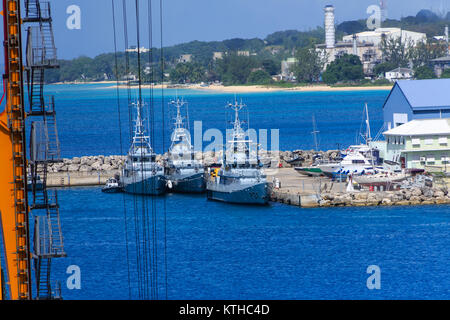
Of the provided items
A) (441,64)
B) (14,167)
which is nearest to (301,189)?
(14,167)

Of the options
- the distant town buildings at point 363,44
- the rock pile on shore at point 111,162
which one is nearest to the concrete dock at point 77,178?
the rock pile on shore at point 111,162

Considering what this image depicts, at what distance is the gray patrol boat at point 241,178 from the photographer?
4406cm

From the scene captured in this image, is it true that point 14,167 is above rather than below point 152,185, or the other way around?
above

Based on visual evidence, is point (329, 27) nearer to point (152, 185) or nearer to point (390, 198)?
point (152, 185)

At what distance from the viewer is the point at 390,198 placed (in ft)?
139

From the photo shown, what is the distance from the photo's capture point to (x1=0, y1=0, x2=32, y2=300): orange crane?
1375 centimetres

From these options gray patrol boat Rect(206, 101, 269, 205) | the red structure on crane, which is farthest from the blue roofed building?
the red structure on crane

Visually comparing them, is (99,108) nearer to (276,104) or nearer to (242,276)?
(276,104)

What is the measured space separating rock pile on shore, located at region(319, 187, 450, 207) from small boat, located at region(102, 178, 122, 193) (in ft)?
42.7

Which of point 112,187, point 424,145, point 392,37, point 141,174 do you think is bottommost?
point 112,187

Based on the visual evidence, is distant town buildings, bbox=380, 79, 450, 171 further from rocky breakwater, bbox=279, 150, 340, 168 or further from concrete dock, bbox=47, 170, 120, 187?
concrete dock, bbox=47, 170, 120, 187

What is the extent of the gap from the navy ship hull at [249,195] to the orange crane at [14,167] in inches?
1172

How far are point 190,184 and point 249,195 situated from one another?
619 cm

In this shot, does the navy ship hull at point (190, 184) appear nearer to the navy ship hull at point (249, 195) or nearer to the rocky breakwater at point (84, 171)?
the navy ship hull at point (249, 195)
